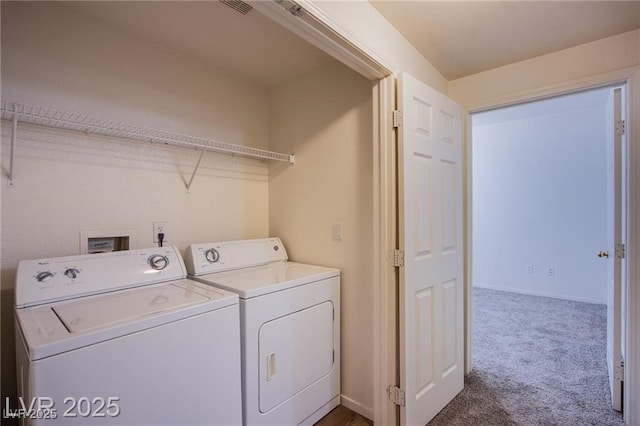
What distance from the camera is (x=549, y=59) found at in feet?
6.28

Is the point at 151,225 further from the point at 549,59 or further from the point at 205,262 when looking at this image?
the point at 549,59

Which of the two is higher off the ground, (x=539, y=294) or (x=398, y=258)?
(x=398, y=258)

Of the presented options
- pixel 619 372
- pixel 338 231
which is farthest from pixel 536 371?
pixel 338 231

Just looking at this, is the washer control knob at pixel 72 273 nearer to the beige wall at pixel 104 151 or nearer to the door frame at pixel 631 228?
the beige wall at pixel 104 151

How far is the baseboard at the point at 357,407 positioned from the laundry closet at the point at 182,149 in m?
0.01

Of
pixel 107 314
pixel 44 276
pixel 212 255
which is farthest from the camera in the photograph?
pixel 212 255

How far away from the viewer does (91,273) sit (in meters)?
1.40

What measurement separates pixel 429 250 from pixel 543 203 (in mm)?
3589

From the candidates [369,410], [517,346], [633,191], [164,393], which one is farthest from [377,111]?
[517,346]

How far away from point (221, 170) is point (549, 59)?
7.50 ft

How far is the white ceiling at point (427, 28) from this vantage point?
1513 millimetres

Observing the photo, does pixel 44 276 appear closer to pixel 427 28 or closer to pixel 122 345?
pixel 122 345

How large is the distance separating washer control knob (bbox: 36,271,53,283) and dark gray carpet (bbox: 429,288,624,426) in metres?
2.11

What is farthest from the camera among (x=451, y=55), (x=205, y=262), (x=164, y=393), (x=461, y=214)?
(x=461, y=214)
